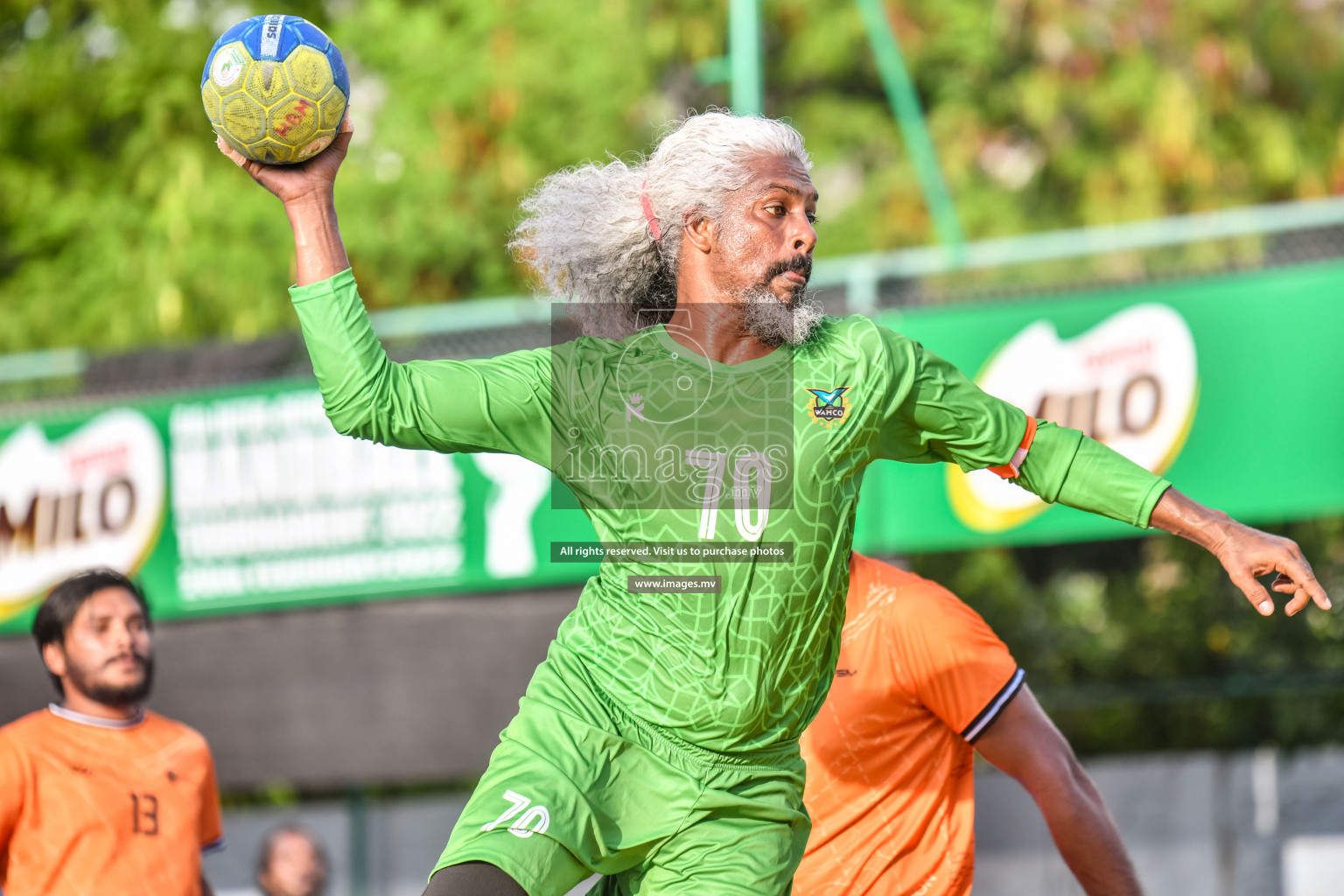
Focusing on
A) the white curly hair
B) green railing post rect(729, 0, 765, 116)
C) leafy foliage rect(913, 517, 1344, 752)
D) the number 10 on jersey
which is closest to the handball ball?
the white curly hair

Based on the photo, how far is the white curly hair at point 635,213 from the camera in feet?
11.7

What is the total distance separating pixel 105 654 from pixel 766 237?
305 cm

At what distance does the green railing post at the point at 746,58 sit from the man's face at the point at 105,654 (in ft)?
18.2

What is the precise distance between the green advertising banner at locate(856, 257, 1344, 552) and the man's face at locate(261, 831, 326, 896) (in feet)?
10.4

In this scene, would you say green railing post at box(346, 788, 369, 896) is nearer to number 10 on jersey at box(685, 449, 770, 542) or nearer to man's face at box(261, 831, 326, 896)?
man's face at box(261, 831, 326, 896)

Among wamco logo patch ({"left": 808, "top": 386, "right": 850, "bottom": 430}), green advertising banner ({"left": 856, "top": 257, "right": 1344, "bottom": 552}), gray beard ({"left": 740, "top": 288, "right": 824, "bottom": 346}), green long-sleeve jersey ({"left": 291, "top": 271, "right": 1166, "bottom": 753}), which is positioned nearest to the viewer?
green long-sleeve jersey ({"left": 291, "top": 271, "right": 1166, "bottom": 753})

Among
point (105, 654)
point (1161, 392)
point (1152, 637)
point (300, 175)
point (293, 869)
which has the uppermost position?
point (300, 175)

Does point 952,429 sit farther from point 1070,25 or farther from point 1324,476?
point 1070,25

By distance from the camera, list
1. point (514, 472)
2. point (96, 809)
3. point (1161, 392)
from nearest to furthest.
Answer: point (96, 809), point (1161, 392), point (514, 472)

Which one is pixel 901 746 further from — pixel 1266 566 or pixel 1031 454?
pixel 1266 566

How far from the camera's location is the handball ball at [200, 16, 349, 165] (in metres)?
3.21

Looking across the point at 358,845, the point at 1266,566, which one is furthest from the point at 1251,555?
the point at 358,845

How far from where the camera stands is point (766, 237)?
3537 millimetres

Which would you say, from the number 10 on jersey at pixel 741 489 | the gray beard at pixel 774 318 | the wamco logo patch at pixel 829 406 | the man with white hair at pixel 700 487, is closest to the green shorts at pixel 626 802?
the man with white hair at pixel 700 487
